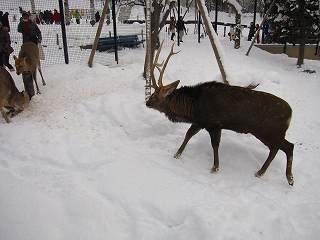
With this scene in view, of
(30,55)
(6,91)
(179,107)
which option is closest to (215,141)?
(179,107)

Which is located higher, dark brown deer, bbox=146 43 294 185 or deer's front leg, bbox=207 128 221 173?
dark brown deer, bbox=146 43 294 185

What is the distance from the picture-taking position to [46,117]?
5602 millimetres

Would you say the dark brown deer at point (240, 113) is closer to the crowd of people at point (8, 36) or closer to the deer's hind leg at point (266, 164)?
the deer's hind leg at point (266, 164)

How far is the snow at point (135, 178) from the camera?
2.96 metres

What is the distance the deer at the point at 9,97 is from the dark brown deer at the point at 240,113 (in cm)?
322

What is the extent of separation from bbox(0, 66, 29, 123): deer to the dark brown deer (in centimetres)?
322

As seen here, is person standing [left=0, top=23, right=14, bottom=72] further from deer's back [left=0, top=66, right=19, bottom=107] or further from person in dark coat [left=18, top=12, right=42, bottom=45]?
deer's back [left=0, top=66, right=19, bottom=107]

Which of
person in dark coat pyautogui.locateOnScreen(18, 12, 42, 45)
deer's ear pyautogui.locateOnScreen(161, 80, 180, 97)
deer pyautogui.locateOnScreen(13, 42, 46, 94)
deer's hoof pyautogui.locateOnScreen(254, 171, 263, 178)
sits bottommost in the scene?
deer's hoof pyautogui.locateOnScreen(254, 171, 263, 178)

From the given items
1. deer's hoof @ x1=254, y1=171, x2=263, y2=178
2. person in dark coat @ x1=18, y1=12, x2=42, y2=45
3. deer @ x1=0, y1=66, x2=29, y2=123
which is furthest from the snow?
person in dark coat @ x1=18, y1=12, x2=42, y2=45

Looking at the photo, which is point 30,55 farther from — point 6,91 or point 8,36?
point 6,91

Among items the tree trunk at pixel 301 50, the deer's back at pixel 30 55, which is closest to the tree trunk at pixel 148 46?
the deer's back at pixel 30 55

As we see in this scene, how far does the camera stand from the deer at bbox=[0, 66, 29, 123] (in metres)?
5.43

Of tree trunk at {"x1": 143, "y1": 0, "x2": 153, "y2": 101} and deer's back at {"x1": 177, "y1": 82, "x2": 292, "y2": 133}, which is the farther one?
tree trunk at {"x1": 143, "y1": 0, "x2": 153, "y2": 101}

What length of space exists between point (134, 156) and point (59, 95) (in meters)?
3.51
